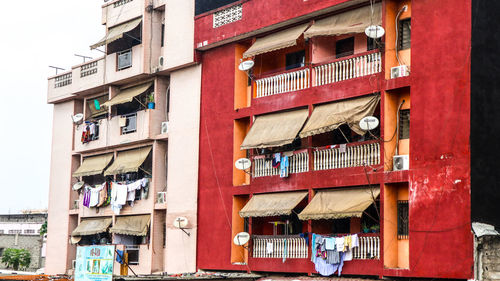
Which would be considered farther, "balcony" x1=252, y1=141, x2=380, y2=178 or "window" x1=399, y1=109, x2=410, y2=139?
"balcony" x1=252, y1=141, x2=380, y2=178

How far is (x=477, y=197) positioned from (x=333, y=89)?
17.4ft

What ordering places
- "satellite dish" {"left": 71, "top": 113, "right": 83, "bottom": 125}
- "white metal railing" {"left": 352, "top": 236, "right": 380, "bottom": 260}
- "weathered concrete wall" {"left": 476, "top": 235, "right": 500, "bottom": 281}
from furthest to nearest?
"satellite dish" {"left": 71, "top": 113, "right": 83, "bottom": 125}
"white metal railing" {"left": 352, "top": 236, "right": 380, "bottom": 260}
"weathered concrete wall" {"left": 476, "top": 235, "right": 500, "bottom": 281}

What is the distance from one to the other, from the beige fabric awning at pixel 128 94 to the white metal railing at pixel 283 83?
590 centimetres

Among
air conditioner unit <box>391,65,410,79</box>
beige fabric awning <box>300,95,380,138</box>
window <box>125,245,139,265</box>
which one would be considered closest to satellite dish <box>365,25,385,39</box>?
air conditioner unit <box>391,65,410,79</box>

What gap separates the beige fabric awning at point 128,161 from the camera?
2842 cm

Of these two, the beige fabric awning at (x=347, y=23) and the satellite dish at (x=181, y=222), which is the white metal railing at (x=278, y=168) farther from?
the beige fabric awning at (x=347, y=23)

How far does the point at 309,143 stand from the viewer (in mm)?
22625

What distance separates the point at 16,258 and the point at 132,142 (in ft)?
61.2

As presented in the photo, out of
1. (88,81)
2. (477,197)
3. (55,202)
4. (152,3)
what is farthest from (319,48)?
(55,202)

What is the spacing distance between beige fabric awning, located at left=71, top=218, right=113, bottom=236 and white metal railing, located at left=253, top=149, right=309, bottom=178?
8.06 m

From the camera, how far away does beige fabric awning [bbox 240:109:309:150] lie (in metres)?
22.5

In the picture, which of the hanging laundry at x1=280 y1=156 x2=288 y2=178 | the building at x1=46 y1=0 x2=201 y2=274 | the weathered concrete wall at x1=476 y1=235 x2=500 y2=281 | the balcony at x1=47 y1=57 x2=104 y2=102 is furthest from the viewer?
the balcony at x1=47 y1=57 x2=104 y2=102

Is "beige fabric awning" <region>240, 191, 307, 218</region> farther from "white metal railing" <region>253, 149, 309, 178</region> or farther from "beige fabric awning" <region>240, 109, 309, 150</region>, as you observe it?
"beige fabric awning" <region>240, 109, 309, 150</region>

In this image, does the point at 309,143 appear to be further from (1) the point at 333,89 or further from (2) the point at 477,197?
(2) the point at 477,197
